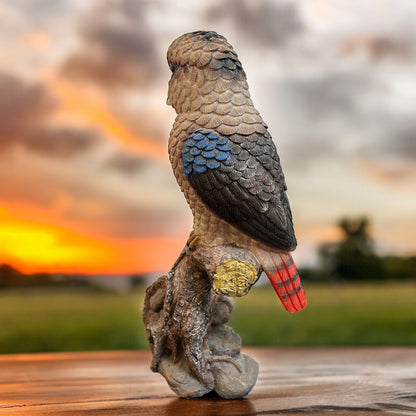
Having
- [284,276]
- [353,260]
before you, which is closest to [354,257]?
[353,260]

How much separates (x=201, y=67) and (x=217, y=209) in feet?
1.30

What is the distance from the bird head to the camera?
1794 mm

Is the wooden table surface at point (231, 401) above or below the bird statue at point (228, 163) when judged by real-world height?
below

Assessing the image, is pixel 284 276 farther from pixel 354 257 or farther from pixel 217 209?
pixel 354 257

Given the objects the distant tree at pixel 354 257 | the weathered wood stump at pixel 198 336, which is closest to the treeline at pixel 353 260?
the distant tree at pixel 354 257

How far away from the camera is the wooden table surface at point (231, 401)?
171 centimetres

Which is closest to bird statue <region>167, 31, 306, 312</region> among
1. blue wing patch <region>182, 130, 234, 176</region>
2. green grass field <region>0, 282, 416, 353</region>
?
blue wing patch <region>182, 130, 234, 176</region>

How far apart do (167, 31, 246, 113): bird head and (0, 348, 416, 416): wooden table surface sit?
0.82m

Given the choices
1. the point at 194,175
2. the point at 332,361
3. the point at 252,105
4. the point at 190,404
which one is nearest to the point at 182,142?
the point at 194,175

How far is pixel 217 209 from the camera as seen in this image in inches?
68.1

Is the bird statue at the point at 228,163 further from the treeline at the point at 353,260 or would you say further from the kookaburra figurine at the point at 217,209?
the treeline at the point at 353,260

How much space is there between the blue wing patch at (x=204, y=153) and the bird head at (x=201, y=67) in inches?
4.7

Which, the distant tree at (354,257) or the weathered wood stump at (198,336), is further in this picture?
the distant tree at (354,257)

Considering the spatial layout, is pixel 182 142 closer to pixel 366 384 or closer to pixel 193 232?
pixel 193 232
